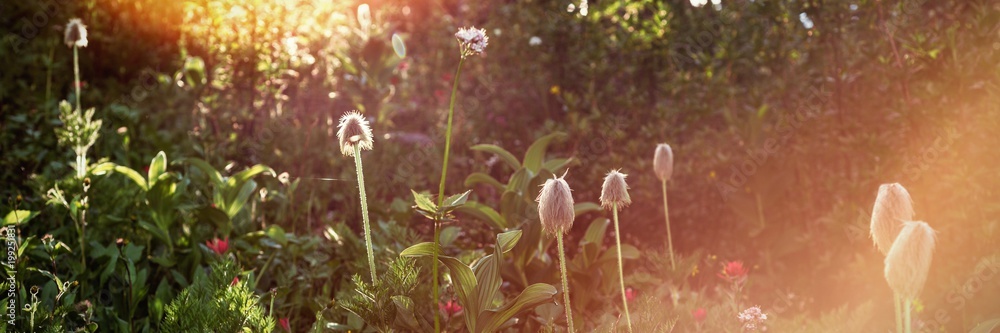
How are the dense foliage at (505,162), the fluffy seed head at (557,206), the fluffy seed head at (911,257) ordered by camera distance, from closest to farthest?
the fluffy seed head at (911,257)
the fluffy seed head at (557,206)
the dense foliage at (505,162)

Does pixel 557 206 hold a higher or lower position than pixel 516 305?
higher

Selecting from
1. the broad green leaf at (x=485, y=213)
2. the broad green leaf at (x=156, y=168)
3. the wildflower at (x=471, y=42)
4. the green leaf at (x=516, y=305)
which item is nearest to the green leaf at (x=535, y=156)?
the broad green leaf at (x=485, y=213)

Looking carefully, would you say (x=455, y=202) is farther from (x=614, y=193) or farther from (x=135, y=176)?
(x=135, y=176)

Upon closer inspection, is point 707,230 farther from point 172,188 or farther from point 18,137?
point 18,137

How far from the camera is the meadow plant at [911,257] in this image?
4.55 ft

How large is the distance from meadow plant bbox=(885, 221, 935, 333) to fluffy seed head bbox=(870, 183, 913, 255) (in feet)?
0.35

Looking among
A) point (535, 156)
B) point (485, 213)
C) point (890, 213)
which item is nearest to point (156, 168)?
point (485, 213)

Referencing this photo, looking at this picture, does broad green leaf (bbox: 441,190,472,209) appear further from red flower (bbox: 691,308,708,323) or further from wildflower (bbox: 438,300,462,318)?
red flower (bbox: 691,308,708,323)

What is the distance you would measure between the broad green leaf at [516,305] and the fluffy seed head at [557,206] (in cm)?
29

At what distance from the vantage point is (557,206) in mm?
Result: 1731

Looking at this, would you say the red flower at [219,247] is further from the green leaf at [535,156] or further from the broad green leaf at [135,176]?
the green leaf at [535,156]

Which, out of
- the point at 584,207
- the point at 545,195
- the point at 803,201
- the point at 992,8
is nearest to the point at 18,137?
the point at 584,207

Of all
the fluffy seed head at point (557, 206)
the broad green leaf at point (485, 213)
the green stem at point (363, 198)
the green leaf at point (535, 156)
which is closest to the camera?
the fluffy seed head at point (557, 206)

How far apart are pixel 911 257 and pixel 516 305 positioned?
94 cm
